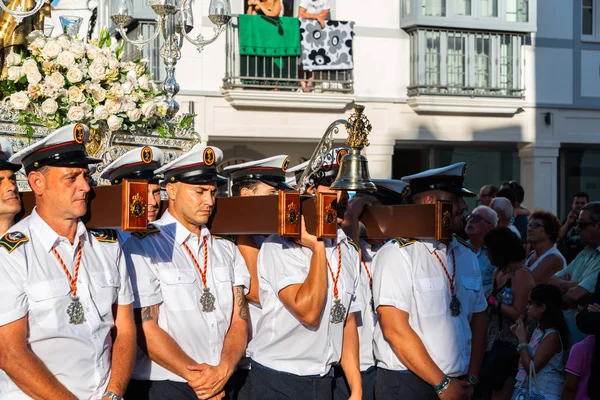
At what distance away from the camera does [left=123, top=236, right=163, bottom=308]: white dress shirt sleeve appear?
5.04 m

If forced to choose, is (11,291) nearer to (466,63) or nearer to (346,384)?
(346,384)

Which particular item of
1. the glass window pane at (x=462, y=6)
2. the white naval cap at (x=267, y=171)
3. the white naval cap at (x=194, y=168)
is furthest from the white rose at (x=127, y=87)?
the glass window pane at (x=462, y=6)

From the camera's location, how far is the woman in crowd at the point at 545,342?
7781 mm

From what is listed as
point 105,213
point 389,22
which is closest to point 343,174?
point 105,213

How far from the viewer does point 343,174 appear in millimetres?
5281

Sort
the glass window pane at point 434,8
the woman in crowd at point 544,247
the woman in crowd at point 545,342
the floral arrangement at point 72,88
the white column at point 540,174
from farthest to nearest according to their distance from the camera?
the white column at point 540,174
the glass window pane at point 434,8
the woman in crowd at point 544,247
the woman in crowd at point 545,342
the floral arrangement at point 72,88

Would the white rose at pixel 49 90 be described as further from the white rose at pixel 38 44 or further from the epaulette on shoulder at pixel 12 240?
the epaulette on shoulder at pixel 12 240

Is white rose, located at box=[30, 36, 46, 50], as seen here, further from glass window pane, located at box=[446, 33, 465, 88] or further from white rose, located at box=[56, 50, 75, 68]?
glass window pane, located at box=[446, 33, 465, 88]

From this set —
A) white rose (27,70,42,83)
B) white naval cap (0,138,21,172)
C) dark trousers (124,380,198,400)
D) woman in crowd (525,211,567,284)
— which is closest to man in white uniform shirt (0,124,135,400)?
white naval cap (0,138,21,172)

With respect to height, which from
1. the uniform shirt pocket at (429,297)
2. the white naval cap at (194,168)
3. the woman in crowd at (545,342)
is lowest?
the woman in crowd at (545,342)

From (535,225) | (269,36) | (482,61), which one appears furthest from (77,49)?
(482,61)

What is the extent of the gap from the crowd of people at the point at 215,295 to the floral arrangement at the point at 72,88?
37.0 inches

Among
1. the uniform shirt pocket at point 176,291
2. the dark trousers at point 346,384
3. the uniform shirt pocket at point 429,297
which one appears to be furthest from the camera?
the uniform shirt pocket at point 429,297

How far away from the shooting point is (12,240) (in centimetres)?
440
